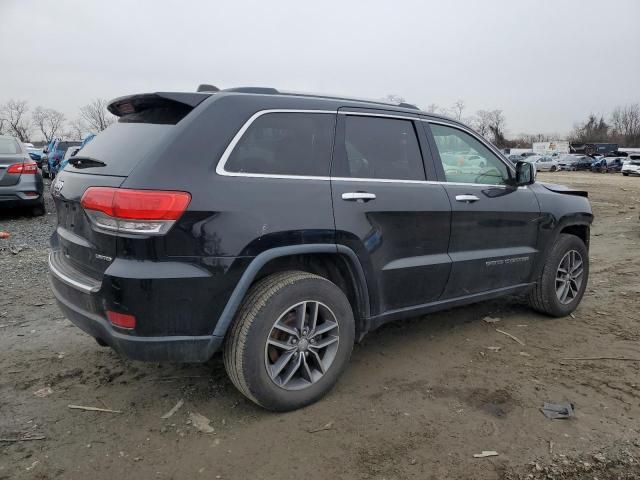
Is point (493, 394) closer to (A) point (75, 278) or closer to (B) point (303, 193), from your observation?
(B) point (303, 193)

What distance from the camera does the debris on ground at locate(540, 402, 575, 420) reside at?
2988mm

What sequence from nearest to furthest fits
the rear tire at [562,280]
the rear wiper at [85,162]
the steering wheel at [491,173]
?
the rear wiper at [85,162] < the steering wheel at [491,173] < the rear tire at [562,280]

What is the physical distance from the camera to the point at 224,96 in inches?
114

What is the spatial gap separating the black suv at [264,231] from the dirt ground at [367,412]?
0.34 m

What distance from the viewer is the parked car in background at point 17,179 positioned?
907 centimetres

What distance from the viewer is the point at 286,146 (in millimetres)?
3031

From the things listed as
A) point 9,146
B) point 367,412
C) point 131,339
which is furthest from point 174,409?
point 9,146

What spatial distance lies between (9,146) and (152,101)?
27.4ft

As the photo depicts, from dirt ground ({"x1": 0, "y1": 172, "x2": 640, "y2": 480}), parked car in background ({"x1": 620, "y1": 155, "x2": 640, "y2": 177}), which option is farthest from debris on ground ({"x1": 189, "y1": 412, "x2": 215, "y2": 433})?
parked car in background ({"x1": 620, "y1": 155, "x2": 640, "y2": 177})

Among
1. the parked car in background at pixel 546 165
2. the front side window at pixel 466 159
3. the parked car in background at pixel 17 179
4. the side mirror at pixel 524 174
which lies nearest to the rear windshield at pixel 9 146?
the parked car in background at pixel 17 179

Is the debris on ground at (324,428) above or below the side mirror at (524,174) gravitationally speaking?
below

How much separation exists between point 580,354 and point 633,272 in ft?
10.9

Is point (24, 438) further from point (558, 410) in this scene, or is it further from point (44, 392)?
point (558, 410)

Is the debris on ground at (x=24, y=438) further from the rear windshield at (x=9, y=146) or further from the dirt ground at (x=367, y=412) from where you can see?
the rear windshield at (x=9, y=146)
